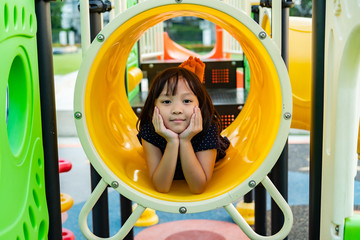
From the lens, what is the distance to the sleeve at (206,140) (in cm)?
163

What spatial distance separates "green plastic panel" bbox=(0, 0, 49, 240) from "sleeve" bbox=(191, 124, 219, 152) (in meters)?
0.51

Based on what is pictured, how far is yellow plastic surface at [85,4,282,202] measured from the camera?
134 centimetres

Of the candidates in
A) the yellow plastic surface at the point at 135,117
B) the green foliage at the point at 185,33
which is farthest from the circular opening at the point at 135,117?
the green foliage at the point at 185,33

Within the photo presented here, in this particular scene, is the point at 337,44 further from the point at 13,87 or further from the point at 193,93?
the point at 13,87

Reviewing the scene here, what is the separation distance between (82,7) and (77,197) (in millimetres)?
1820

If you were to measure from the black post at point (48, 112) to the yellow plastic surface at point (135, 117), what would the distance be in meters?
0.15

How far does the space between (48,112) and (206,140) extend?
53 cm

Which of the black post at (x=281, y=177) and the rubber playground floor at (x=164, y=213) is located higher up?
the black post at (x=281, y=177)

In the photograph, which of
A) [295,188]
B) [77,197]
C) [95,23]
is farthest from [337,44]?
[77,197]

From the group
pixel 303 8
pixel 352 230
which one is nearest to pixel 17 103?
pixel 352 230

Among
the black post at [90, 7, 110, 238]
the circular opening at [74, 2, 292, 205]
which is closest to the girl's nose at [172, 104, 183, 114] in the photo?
the circular opening at [74, 2, 292, 205]

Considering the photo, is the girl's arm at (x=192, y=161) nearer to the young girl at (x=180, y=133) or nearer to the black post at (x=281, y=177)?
the young girl at (x=180, y=133)

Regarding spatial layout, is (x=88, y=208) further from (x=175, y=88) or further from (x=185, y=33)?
(x=185, y=33)

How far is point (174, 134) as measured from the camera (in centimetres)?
152
